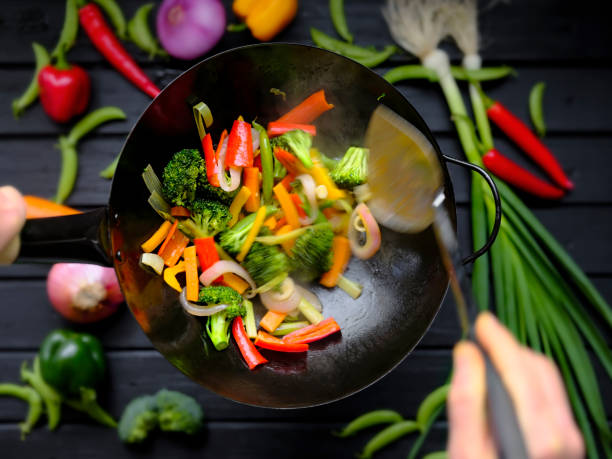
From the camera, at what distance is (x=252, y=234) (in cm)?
159

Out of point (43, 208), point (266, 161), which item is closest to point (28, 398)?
point (43, 208)

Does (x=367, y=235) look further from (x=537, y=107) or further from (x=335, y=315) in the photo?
(x=537, y=107)

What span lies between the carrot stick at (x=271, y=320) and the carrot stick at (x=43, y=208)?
771 mm

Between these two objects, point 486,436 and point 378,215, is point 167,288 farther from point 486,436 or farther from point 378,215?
point 486,436

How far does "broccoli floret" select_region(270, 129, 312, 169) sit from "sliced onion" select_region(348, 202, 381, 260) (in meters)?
0.22

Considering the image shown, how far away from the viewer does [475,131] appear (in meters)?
1.92

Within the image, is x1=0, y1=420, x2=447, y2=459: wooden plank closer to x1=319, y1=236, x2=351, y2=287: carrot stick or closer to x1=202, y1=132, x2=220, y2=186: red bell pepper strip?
x1=319, y1=236, x2=351, y2=287: carrot stick

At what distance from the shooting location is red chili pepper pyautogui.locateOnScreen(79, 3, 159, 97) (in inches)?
72.7

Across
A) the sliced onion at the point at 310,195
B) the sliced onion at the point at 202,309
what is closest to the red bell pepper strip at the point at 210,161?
the sliced onion at the point at 310,195

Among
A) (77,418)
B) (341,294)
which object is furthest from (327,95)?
(77,418)

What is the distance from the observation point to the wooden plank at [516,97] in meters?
1.91

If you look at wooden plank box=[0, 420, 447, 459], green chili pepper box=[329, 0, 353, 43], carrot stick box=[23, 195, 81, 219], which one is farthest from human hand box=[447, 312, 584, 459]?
carrot stick box=[23, 195, 81, 219]

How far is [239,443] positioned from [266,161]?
105 centimetres

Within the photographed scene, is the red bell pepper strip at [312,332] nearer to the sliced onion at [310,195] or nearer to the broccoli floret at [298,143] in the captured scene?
the sliced onion at [310,195]
